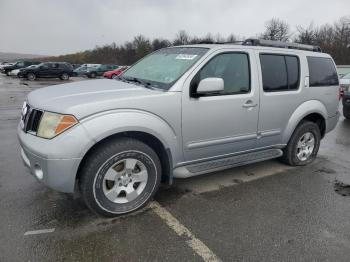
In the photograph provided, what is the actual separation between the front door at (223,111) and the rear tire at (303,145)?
978mm

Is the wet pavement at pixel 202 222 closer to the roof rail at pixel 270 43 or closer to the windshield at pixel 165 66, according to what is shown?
the windshield at pixel 165 66

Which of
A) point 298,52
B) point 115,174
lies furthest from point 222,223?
point 298,52

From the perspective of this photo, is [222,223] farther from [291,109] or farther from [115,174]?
[291,109]

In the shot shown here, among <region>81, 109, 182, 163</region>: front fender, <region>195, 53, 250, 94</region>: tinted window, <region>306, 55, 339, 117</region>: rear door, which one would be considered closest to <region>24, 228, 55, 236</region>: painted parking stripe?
<region>81, 109, 182, 163</region>: front fender

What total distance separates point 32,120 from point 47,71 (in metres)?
27.7

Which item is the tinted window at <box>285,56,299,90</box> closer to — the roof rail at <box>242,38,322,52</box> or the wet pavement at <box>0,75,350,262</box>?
the roof rail at <box>242,38,322,52</box>

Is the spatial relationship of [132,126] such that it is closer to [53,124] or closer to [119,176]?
[119,176]

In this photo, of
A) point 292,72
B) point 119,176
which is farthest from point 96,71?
point 119,176

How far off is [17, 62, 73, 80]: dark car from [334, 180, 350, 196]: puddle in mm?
28148

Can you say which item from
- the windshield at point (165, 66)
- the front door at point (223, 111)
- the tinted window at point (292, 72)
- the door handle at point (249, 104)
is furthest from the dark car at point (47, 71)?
the door handle at point (249, 104)

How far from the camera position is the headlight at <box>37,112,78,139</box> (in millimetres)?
2885

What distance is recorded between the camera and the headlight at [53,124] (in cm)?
288

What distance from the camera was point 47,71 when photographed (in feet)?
93.1

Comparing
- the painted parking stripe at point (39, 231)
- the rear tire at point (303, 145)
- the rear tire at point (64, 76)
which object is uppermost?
the rear tire at point (303, 145)
